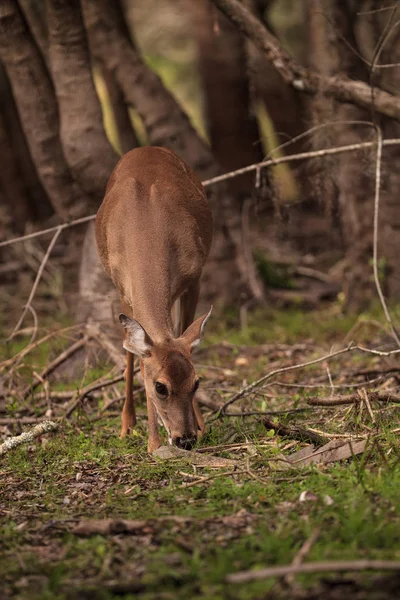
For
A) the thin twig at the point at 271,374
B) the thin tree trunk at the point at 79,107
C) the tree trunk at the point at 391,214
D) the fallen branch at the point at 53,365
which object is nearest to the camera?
the thin twig at the point at 271,374

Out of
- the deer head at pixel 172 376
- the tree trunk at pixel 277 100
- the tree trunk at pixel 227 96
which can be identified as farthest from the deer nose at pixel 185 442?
the tree trunk at pixel 277 100

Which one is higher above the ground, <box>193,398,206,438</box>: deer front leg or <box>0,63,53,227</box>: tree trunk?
<box>193,398,206,438</box>: deer front leg

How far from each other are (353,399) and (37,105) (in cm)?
511

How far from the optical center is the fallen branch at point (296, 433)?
5.58 metres

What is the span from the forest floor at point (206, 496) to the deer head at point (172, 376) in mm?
166

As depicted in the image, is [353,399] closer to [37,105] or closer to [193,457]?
[193,457]

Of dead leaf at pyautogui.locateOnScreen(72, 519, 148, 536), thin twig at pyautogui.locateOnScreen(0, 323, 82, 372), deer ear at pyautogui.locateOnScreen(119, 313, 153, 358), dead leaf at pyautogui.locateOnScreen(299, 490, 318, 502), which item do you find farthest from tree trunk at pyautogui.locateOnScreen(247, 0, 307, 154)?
dead leaf at pyautogui.locateOnScreen(72, 519, 148, 536)

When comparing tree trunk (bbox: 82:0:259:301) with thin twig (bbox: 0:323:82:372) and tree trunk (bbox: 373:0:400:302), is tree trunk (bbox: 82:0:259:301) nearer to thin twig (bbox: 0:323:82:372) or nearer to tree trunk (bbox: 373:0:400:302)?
tree trunk (bbox: 373:0:400:302)

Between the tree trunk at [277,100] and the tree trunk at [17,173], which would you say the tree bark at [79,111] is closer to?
the tree trunk at [17,173]

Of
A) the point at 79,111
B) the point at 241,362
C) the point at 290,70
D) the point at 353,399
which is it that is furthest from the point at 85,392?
the point at 290,70

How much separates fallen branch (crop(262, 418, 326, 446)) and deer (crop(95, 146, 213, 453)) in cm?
46

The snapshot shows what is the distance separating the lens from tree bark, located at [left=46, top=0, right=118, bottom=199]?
8.98m

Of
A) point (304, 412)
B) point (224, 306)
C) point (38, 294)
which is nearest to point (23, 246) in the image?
point (38, 294)

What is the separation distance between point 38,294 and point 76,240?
943 mm
